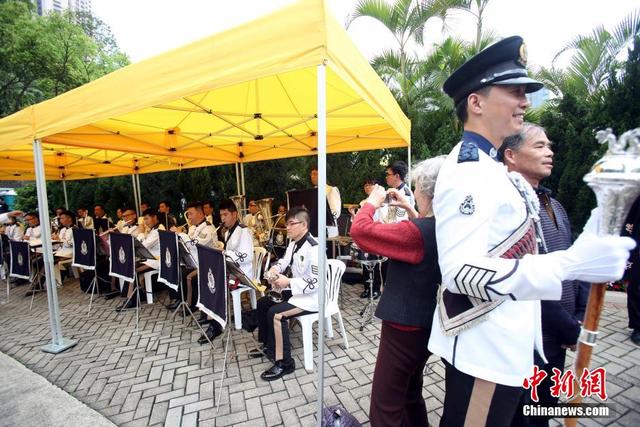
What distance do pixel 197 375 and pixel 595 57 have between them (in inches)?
461

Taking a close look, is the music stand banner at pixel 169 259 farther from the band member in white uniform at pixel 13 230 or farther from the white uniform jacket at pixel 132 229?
the band member in white uniform at pixel 13 230

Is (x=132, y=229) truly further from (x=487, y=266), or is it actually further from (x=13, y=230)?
(x=487, y=266)

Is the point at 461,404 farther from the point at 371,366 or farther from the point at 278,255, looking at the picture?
the point at 278,255

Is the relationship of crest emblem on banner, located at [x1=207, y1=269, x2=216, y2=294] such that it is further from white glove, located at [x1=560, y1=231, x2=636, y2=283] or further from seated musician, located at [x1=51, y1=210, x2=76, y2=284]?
seated musician, located at [x1=51, y1=210, x2=76, y2=284]

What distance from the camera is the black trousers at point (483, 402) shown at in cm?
117

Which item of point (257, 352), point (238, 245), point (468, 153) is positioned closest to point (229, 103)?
point (238, 245)

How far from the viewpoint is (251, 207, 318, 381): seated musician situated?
3.14m

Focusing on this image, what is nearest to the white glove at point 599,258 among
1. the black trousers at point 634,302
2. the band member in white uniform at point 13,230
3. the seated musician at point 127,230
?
the black trousers at point 634,302

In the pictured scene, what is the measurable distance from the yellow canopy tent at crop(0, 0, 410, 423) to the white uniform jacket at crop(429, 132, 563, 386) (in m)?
1.06

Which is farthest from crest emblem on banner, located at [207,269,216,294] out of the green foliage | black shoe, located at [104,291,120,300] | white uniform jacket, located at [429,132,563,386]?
the green foliage

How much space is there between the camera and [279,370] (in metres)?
3.12

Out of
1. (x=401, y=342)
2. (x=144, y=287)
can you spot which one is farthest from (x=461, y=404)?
(x=144, y=287)

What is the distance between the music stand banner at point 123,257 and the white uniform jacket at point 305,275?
2.71 meters

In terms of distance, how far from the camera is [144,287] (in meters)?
5.59
